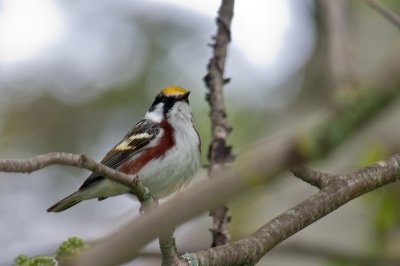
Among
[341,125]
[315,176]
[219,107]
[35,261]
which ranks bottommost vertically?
[341,125]

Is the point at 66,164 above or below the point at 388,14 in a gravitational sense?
below

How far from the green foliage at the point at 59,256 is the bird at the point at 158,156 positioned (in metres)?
1.20

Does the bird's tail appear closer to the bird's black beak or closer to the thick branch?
the bird's black beak

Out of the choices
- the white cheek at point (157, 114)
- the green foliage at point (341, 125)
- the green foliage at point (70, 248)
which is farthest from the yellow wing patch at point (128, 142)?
the green foliage at point (341, 125)

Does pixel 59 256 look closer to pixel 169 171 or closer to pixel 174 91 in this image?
pixel 169 171

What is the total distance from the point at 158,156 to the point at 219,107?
19.6 inches

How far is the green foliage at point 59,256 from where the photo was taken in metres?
2.37

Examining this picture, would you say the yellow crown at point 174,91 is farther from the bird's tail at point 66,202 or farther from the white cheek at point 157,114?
the bird's tail at point 66,202

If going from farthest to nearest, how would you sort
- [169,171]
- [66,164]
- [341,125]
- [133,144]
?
1. [133,144]
2. [169,171]
3. [66,164]
4. [341,125]

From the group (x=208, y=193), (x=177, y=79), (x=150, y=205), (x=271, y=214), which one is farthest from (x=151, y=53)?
(x=208, y=193)

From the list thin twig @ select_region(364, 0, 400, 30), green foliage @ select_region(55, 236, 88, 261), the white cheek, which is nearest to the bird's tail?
the white cheek

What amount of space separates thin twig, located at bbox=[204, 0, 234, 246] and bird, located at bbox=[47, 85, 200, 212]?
0.39 feet

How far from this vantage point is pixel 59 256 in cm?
241

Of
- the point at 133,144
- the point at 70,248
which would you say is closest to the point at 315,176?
the point at 70,248
